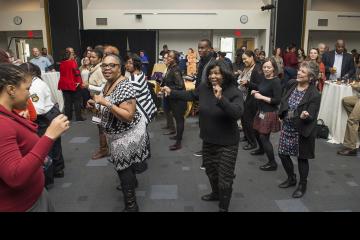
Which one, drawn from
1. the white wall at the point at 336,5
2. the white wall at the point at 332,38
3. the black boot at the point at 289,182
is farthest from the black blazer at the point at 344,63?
the white wall at the point at 336,5

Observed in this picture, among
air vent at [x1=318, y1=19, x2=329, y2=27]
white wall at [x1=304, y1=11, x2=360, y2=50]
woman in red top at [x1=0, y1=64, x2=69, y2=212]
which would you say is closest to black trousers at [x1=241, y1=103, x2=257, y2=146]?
woman in red top at [x1=0, y1=64, x2=69, y2=212]

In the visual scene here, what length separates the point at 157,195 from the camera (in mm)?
3465

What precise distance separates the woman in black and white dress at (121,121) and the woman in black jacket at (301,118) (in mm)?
1465

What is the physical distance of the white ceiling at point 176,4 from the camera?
13695 millimetres

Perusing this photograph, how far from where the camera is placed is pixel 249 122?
4.73 meters

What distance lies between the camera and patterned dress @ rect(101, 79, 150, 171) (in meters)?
2.59

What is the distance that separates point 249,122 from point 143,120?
7.21ft

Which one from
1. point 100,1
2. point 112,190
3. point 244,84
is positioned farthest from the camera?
point 100,1

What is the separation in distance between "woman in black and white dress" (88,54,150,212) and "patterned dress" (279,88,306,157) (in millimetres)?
1451

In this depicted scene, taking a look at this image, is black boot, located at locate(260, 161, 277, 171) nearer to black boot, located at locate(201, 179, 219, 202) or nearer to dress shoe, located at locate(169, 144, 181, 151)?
black boot, located at locate(201, 179, 219, 202)

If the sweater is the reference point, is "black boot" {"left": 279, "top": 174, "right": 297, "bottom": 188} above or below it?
below
